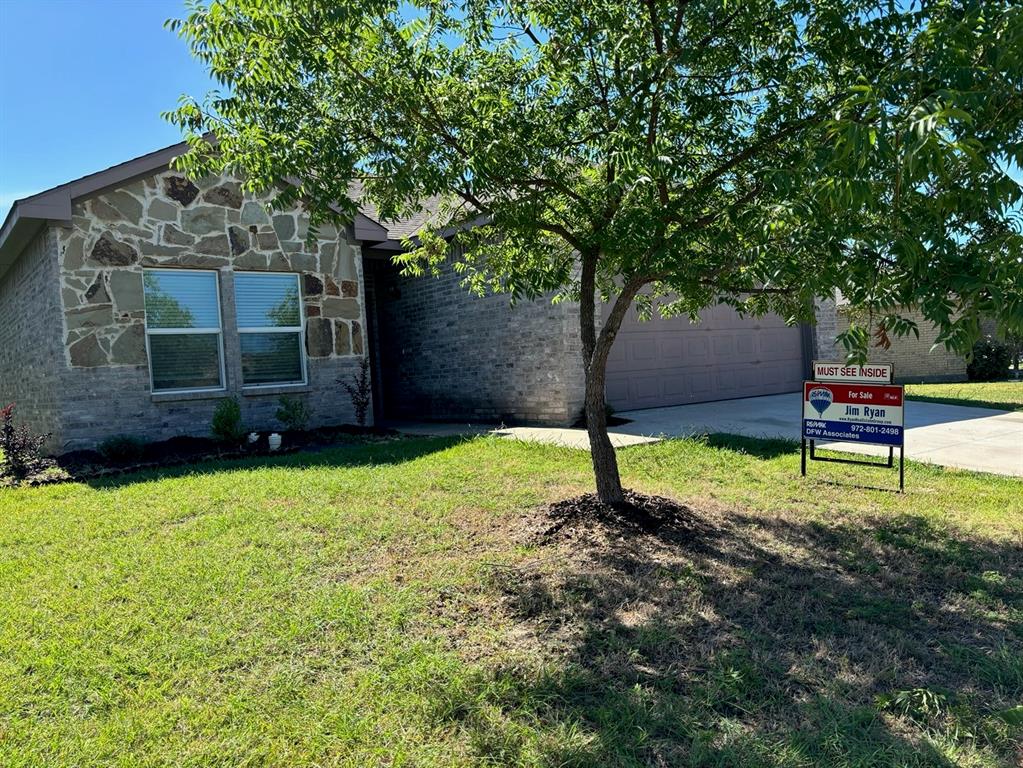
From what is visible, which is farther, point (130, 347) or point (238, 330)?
point (238, 330)

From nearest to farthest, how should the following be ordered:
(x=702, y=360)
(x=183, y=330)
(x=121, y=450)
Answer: (x=121, y=450) < (x=183, y=330) < (x=702, y=360)

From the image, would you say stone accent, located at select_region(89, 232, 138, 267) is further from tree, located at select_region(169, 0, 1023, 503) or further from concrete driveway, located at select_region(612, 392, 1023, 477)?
concrete driveway, located at select_region(612, 392, 1023, 477)

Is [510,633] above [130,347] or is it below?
below

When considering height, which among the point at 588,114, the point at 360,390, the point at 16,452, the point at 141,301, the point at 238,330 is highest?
the point at 588,114

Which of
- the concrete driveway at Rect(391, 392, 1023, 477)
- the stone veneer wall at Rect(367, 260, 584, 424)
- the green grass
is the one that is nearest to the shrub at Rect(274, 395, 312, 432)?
the concrete driveway at Rect(391, 392, 1023, 477)

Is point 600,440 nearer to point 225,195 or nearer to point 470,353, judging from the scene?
point 470,353

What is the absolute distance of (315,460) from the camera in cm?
883

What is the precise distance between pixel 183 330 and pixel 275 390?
1.65m

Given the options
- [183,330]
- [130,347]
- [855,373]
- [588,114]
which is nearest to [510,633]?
[588,114]

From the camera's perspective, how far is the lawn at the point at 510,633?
2.69 metres

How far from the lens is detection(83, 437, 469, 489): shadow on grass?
8102 millimetres

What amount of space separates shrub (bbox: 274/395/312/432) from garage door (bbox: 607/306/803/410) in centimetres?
532

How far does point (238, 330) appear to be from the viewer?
10523 millimetres

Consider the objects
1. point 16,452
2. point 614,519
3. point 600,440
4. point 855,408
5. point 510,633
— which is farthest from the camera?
point 16,452
